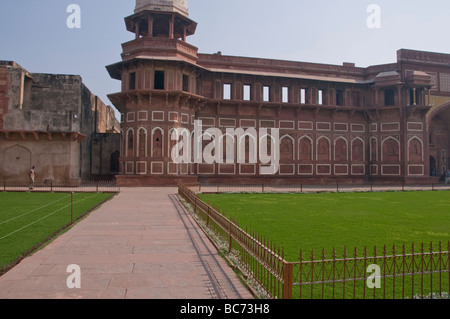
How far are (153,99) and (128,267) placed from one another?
19.1 metres

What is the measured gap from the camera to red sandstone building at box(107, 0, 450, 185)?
23031 mm

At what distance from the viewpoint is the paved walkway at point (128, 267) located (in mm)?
4145

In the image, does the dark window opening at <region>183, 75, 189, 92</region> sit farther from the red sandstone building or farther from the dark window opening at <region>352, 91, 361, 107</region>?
the dark window opening at <region>352, 91, 361, 107</region>

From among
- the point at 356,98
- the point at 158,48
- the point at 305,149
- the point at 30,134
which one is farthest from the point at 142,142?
the point at 356,98

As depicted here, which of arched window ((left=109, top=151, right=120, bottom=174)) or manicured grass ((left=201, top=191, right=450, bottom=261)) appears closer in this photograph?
manicured grass ((left=201, top=191, right=450, bottom=261))

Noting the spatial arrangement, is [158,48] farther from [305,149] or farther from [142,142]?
[305,149]

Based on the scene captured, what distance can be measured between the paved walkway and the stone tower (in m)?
14.4

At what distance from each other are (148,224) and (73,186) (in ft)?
49.9

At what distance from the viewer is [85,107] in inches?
1013

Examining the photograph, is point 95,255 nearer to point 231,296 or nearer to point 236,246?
point 236,246

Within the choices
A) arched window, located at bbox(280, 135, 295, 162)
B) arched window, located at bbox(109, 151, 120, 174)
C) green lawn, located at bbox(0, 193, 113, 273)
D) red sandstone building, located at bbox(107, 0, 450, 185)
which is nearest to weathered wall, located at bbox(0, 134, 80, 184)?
red sandstone building, located at bbox(107, 0, 450, 185)

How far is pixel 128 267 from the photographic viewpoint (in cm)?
511

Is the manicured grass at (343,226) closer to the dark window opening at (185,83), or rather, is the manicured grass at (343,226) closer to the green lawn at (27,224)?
the green lawn at (27,224)

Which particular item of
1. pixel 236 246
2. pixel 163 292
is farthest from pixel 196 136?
pixel 163 292
